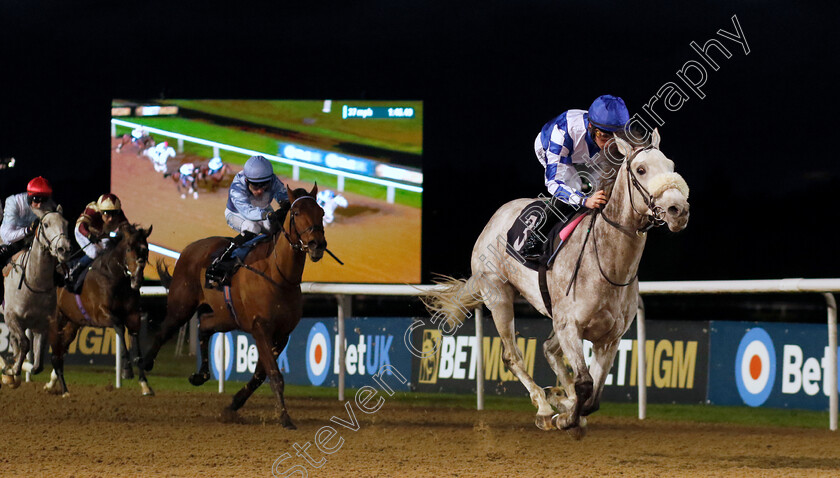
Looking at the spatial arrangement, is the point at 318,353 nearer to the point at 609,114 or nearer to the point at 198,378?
the point at 198,378

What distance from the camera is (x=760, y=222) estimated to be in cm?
2944

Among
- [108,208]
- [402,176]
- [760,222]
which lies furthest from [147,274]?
[760,222]

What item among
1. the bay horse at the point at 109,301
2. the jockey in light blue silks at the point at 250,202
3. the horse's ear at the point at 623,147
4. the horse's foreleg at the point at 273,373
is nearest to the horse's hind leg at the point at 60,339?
the bay horse at the point at 109,301

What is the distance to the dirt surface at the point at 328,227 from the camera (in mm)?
13875

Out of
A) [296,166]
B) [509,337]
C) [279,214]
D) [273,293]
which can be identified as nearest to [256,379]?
[273,293]

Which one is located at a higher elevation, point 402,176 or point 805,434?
point 402,176

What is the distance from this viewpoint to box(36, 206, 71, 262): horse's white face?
→ 30.6 ft

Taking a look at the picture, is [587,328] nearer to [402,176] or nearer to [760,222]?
[402,176]

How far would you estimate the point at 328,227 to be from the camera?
14016mm

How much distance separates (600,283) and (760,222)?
25594mm

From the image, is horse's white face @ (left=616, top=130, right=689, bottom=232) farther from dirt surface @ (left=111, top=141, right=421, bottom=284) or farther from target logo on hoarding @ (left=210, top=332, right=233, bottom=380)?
dirt surface @ (left=111, top=141, right=421, bottom=284)

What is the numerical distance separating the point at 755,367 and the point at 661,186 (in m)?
3.73

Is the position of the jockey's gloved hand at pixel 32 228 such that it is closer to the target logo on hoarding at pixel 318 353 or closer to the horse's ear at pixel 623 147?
the target logo on hoarding at pixel 318 353

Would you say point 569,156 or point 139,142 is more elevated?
point 139,142
